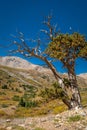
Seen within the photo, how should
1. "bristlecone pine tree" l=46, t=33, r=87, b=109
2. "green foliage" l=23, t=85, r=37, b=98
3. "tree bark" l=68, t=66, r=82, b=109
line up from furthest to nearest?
"green foliage" l=23, t=85, r=37, b=98 → "bristlecone pine tree" l=46, t=33, r=87, b=109 → "tree bark" l=68, t=66, r=82, b=109

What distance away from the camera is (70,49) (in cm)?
2872

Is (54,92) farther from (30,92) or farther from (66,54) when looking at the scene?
(30,92)

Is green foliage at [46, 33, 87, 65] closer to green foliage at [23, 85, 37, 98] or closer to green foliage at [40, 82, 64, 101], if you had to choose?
green foliage at [40, 82, 64, 101]

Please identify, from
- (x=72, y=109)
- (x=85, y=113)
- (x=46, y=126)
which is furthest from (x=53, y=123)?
(x=72, y=109)

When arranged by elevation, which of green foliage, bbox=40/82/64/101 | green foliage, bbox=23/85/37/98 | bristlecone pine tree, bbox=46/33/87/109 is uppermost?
green foliage, bbox=23/85/37/98

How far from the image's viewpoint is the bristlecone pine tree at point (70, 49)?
91.5ft

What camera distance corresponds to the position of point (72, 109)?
2680 centimetres

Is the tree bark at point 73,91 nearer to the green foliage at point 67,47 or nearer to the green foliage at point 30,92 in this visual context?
the green foliage at point 67,47

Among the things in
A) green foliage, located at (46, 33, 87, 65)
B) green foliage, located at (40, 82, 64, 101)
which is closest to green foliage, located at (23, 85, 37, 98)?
green foliage, located at (40, 82, 64, 101)

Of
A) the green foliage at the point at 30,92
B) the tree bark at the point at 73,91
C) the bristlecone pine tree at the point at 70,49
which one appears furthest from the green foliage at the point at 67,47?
the green foliage at the point at 30,92

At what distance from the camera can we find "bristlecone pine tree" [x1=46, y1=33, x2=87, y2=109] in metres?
27.9

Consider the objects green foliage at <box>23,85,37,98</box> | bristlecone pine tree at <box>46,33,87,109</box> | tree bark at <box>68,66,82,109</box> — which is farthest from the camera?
green foliage at <box>23,85,37,98</box>

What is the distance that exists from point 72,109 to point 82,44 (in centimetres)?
780

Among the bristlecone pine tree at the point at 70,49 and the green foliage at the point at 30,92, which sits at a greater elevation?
the green foliage at the point at 30,92
